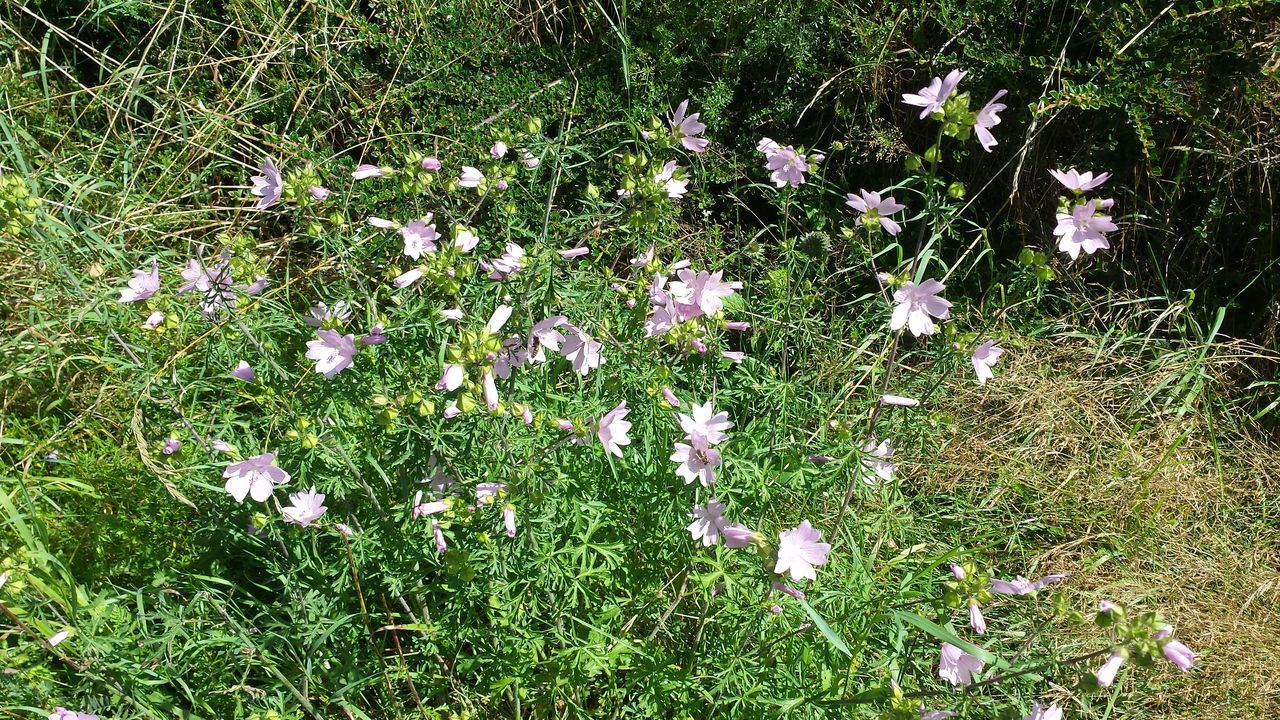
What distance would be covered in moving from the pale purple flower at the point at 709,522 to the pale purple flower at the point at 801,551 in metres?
0.18

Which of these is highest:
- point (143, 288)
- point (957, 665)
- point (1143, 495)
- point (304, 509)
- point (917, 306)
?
point (917, 306)


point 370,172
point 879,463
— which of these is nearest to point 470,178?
point 370,172

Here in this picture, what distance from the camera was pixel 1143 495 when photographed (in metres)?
3.04

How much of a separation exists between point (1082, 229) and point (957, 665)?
99 centimetres

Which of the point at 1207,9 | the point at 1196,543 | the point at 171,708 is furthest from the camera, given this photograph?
the point at 1207,9

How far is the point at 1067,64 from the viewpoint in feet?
11.1

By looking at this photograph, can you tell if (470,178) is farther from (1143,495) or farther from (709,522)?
(1143,495)

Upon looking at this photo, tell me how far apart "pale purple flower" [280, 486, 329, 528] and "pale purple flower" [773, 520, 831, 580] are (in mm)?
1002

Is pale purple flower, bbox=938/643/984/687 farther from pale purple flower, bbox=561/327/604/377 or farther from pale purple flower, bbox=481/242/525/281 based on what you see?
pale purple flower, bbox=481/242/525/281

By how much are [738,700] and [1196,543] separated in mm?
1961

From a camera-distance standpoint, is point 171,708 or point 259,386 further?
point 259,386

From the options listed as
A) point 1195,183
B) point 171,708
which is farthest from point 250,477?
point 1195,183

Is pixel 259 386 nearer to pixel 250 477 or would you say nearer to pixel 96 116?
pixel 250 477

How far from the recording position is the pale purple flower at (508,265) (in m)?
1.99
